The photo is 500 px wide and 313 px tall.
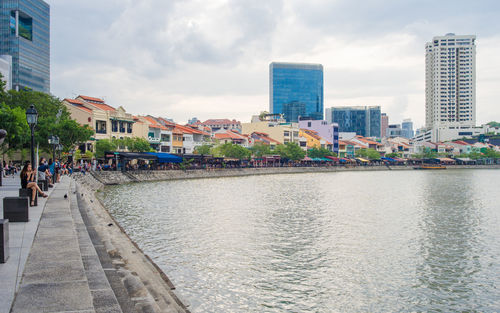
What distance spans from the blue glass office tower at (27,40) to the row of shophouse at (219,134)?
44.6 metres

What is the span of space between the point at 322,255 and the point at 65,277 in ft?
32.6

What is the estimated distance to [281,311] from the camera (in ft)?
33.3

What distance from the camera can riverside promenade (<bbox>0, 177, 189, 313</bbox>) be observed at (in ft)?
20.8

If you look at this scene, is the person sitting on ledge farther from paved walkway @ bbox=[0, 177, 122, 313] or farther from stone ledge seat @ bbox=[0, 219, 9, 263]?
stone ledge seat @ bbox=[0, 219, 9, 263]

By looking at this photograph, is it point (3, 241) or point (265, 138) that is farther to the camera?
point (265, 138)

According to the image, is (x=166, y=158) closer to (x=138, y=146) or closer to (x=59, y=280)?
(x=138, y=146)

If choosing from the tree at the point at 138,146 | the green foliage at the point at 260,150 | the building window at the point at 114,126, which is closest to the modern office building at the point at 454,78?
the green foliage at the point at 260,150

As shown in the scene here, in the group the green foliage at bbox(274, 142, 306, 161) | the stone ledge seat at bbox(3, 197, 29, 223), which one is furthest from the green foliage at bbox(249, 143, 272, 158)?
Result: the stone ledge seat at bbox(3, 197, 29, 223)

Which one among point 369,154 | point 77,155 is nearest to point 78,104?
point 77,155

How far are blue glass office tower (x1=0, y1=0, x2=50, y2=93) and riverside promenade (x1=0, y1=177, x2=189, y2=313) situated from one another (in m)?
98.5

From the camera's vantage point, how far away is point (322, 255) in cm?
1528

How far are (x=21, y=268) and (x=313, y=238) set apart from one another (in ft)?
41.3

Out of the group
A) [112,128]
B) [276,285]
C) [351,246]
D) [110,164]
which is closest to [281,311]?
[276,285]

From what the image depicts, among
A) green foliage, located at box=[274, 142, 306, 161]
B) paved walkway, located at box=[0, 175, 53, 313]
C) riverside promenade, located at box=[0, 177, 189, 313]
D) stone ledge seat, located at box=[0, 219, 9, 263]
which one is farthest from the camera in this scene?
green foliage, located at box=[274, 142, 306, 161]
